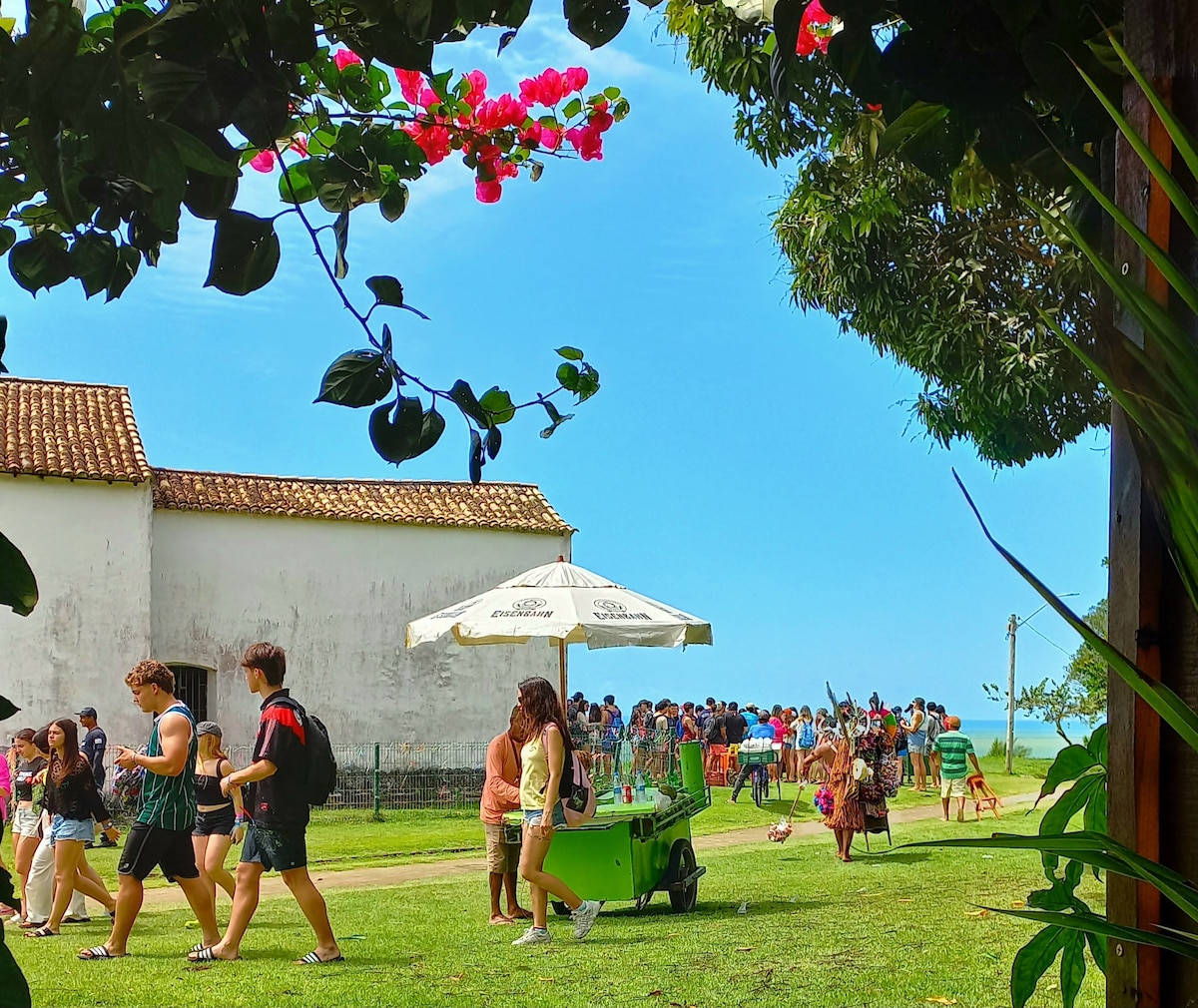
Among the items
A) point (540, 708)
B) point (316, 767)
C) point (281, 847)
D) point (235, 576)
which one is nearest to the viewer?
point (281, 847)

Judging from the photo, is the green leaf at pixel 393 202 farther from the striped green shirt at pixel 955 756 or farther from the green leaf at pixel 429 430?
the striped green shirt at pixel 955 756

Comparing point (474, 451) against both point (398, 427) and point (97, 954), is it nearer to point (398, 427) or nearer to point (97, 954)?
point (398, 427)

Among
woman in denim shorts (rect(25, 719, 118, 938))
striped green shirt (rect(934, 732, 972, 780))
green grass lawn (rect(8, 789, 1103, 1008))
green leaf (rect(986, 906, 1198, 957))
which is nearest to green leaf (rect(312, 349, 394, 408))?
green leaf (rect(986, 906, 1198, 957))

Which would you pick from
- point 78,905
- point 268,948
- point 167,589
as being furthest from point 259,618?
point 268,948

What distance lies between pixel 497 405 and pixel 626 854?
6.32 metres

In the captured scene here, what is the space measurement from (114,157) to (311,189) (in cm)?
78

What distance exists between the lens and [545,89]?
220cm

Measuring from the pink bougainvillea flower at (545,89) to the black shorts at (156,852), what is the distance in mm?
5326

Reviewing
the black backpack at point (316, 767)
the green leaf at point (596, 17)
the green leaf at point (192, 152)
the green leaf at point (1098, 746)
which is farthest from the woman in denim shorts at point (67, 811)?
the green leaf at point (192, 152)

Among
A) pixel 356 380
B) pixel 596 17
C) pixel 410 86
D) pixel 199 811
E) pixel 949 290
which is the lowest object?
pixel 199 811

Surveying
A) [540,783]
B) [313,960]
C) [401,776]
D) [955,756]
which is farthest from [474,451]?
[401,776]

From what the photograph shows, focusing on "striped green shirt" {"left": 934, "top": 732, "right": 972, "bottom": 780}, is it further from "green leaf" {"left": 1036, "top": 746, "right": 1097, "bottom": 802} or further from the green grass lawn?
"green leaf" {"left": 1036, "top": 746, "right": 1097, "bottom": 802}

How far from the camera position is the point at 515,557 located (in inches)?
862

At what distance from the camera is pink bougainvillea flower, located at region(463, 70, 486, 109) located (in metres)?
2.10
